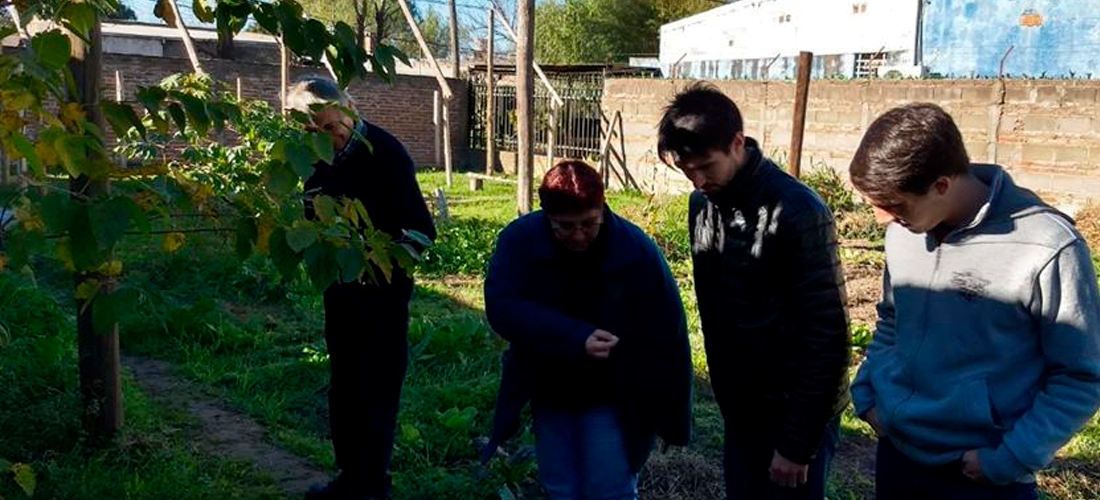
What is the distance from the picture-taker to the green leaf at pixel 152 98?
80.2 inches

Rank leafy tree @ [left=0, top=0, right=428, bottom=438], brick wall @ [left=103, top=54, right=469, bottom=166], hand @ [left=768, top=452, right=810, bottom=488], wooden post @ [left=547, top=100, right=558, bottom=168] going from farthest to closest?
brick wall @ [left=103, top=54, right=469, bottom=166]
wooden post @ [left=547, top=100, right=558, bottom=168]
hand @ [left=768, top=452, right=810, bottom=488]
leafy tree @ [left=0, top=0, right=428, bottom=438]

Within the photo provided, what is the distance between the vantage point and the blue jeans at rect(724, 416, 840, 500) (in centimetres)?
255

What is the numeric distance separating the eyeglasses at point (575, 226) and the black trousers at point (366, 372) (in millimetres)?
1011

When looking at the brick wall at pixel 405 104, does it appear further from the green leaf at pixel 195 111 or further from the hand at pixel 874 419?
the hand at pixel 874 419

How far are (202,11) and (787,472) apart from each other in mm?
1800

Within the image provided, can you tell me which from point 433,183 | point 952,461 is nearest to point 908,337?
point 952,461

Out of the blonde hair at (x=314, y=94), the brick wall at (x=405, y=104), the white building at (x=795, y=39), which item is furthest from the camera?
the white building at (x=795, y=39)

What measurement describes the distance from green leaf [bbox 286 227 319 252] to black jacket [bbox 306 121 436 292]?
5.33ft

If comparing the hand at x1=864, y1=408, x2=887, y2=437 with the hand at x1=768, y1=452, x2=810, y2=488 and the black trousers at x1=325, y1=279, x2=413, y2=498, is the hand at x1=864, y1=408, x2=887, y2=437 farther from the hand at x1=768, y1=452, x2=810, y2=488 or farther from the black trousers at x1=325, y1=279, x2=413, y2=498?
the black trousers at x1=325, y1=279, x2=413, y2=498

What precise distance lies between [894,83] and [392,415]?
915cm

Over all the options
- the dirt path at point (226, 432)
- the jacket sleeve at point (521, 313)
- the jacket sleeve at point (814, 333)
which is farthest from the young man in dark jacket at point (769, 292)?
the dirt path at point (226, 432)

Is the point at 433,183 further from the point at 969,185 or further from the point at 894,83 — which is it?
the point at 969,185

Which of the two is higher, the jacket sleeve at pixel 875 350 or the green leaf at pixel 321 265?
the green leaf at pixel 321 265

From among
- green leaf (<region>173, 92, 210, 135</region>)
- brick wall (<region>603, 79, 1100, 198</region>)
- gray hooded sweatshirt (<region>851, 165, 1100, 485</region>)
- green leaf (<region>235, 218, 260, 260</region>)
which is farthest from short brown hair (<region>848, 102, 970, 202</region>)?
brick wall (<region>603, 79, 1100, 198</region>)
